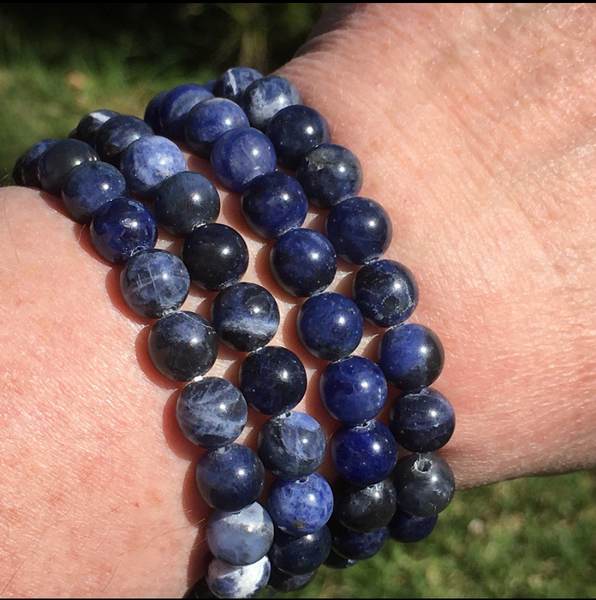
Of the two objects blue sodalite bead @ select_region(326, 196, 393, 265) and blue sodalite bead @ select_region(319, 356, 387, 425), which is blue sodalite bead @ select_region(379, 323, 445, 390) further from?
blue sodalite bead @ select_region(326, 196, 393, 265)

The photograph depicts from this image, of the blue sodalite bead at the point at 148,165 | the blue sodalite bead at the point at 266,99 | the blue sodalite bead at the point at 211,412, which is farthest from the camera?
the blue sodalite bead at the point at 266,99

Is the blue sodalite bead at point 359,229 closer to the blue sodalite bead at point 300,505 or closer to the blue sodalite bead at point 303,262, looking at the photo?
the blue sodalite bead at point 303,262

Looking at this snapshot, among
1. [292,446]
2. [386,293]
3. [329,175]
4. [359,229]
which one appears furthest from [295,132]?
[292,446]

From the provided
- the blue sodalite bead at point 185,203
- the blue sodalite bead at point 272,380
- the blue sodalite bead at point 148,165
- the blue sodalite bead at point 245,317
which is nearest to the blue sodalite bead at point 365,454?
the blue sodalite bead at point 272,380

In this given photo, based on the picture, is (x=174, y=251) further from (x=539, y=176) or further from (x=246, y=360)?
(x=539, y=176)

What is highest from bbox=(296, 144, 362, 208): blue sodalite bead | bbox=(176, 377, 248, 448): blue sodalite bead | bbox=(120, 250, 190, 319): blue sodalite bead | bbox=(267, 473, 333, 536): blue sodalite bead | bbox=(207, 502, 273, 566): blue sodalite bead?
bbox=(296, 144, 362, 208): blue sodalite bead

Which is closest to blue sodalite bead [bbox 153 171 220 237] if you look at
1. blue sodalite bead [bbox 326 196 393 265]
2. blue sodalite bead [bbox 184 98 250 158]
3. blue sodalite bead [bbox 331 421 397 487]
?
blue sodalite bead [bbox 184 98 250 158]

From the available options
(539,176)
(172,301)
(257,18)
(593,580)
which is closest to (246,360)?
(172,301)
